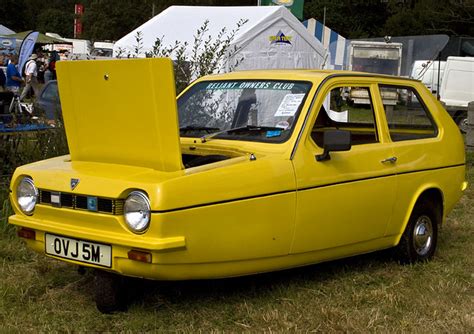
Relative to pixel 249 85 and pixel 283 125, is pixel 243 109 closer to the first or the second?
pixel 249 85

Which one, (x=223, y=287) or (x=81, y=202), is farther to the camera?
(x=223, y=287)

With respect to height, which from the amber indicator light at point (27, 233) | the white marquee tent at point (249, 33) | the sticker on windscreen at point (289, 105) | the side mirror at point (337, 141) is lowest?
the amber indicator light at point (27, 233)

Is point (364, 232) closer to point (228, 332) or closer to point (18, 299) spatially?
point (228, 332)

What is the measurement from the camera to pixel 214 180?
3830 mm

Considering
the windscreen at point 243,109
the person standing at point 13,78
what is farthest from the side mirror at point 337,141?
the person standing at point 13,78

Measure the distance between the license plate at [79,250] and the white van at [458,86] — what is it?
16352 millimetres

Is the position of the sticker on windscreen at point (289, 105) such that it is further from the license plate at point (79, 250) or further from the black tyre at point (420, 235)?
the license plate at point (79, 250)

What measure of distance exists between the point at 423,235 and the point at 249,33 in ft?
27.0

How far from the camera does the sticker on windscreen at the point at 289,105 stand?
464 cm

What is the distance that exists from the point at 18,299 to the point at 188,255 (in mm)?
1448

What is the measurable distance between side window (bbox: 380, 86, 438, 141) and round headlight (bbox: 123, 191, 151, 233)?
2.53 m

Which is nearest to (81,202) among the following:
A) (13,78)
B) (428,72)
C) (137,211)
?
(137,211)

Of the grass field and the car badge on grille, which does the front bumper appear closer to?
the car badge on grille

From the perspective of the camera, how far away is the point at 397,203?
16.8 ft
